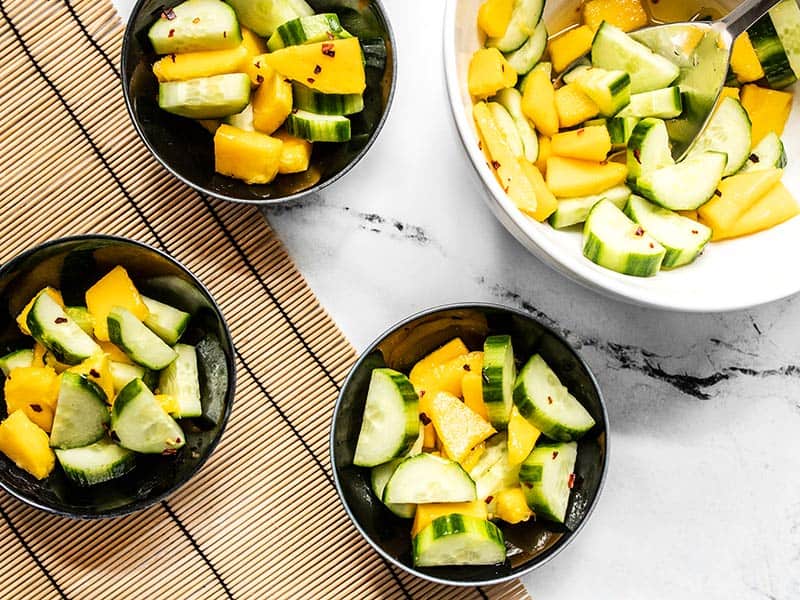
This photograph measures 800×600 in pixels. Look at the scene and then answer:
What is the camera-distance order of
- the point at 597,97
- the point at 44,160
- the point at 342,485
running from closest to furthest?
the point at 597,97 < the point at 342,485 < the point at 44,160

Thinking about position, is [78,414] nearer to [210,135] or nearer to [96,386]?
[96,386]

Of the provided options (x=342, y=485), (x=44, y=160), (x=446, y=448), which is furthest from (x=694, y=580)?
(x=44, y=160)

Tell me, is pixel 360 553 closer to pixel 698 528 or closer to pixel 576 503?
pixel 576 503

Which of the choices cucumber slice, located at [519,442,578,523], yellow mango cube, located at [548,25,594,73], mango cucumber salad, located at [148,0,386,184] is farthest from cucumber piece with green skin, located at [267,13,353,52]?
cucumber slice, located at [519,442,578,523]

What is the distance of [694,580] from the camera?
6.15 ft

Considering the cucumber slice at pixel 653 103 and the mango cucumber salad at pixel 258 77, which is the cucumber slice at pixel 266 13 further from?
the cucumber slice at pixel 653 103

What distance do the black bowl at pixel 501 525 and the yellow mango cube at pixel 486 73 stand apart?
1.28 ft

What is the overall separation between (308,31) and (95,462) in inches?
33.4

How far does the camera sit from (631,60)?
157cm

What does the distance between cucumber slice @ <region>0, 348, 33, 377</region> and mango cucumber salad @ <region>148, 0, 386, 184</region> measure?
0.50 meters

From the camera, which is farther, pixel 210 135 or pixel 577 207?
pixel 210 135

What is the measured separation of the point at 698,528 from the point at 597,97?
919 mm

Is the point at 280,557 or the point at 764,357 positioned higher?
the point at 280,557

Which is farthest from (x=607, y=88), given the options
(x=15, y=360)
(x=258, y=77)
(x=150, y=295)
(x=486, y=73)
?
(x=15, y=360)
